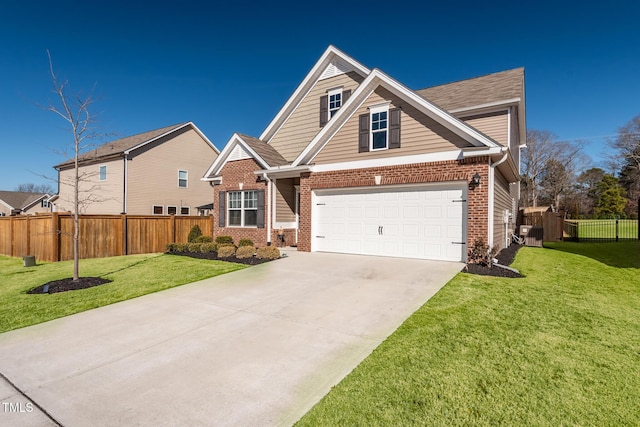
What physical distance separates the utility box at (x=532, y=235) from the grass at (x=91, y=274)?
A: 12.9m

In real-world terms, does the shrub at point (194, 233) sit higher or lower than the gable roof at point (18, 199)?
lower

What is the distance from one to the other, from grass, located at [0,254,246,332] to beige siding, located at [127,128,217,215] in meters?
9.40

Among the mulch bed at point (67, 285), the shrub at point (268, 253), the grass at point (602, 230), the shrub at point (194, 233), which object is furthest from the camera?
the grass at point (602, 230)

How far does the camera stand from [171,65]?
Result: 18.1 m

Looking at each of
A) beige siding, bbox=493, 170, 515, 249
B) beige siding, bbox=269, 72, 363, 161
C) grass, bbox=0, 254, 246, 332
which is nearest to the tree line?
beige siding, bbox=493, 170, 515, 249

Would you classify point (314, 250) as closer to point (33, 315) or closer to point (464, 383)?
point (33, 315)

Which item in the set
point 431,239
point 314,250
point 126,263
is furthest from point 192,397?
point 126,263

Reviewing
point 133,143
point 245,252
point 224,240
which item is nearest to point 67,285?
point 245,252

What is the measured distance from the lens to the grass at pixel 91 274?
5800 mm

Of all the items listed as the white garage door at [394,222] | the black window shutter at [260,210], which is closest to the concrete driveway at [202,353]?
the white garage door at [394,222]

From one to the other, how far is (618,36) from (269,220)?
19207 millimetres

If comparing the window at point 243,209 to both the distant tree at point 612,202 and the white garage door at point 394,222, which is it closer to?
the white garage door at point 394,222

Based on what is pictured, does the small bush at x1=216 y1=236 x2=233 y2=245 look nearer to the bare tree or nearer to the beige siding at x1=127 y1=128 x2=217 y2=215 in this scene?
the bare tree

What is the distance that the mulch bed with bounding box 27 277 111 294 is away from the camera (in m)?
7.19
